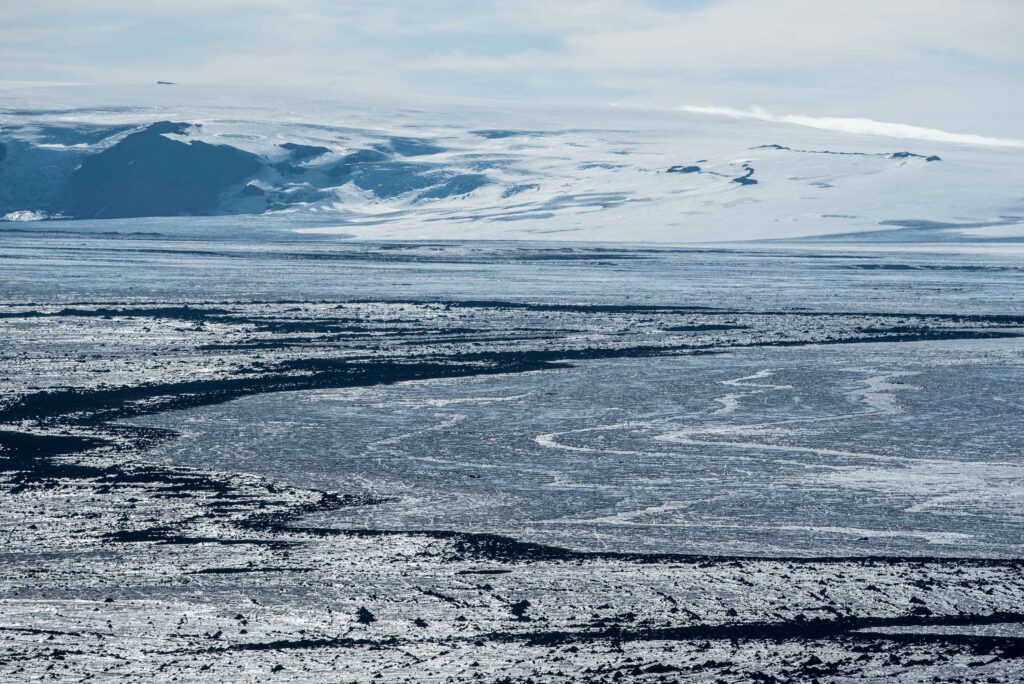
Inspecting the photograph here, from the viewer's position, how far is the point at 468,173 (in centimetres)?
3875

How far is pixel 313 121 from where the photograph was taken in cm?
4388

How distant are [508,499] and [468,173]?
34.2 m

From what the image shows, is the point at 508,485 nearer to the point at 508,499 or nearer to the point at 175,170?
the point at 508,499

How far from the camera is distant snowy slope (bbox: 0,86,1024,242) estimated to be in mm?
32156


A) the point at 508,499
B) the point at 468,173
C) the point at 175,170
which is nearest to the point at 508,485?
the point at 508,499

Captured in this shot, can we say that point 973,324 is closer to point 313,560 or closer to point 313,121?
point 313,560

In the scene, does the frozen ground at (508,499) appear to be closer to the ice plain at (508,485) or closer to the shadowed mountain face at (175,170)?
the ice plain at (508,485)

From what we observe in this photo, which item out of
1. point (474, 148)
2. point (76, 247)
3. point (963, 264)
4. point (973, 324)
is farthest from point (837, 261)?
point (474, 148)

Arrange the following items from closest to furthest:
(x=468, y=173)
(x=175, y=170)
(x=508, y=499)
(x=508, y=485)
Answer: (x=508, y=499) < (x=508, y=485) < (x=468, y=173) < (x=175, y=170)

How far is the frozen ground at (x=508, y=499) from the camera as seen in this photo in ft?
11.2

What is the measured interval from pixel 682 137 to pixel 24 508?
1650 inches

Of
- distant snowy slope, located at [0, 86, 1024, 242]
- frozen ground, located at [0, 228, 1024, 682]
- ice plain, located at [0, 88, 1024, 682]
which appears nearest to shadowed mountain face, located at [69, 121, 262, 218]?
Result: distant snowy slope, located at [0, 86, 1024, 242]

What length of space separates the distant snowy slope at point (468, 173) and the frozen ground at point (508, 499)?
816 inches

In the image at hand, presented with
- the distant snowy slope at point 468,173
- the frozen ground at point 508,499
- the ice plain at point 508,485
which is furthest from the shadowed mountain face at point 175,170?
the frozen ground at point 508,499
